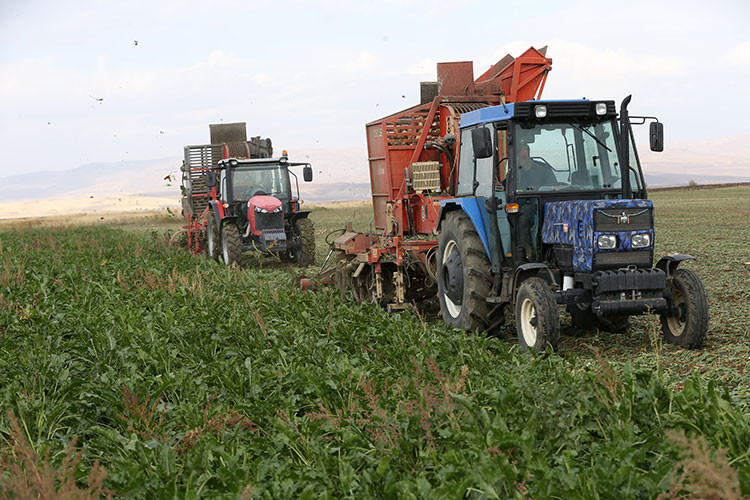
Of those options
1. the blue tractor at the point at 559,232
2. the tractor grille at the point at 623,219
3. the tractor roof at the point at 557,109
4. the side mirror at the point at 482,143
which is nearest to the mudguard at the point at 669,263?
the blue tractor at the point at 559,232

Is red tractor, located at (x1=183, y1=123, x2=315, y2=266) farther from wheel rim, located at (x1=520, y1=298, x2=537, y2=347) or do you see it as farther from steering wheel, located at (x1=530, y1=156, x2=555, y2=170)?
wheel rim, located at (x1=520, y1=298, x2=537, y2=347)

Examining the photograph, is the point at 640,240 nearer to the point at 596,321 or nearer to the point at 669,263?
the point at 669,263

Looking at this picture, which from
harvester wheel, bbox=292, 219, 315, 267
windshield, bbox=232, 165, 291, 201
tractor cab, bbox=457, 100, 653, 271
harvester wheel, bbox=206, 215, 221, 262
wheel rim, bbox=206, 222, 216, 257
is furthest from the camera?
wheel rim, bbox=206, 222, 216, 257

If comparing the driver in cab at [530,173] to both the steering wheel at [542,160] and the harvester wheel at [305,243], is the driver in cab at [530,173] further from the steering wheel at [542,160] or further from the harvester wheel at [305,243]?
the harvester wheel at [305,243]

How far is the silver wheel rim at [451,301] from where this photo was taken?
7328 millimetres

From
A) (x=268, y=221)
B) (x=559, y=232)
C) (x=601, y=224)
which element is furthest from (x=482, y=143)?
(x=268, y=221)

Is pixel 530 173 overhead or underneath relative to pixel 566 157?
underneath

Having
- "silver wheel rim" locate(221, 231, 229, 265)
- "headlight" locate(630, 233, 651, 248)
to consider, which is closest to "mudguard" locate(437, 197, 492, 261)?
"headlight" locate(630, 233, 651, 248)

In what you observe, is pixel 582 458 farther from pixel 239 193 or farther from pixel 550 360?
pixel 239 193

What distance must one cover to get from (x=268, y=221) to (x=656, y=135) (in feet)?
31.5

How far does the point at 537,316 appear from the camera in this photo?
19.2ft

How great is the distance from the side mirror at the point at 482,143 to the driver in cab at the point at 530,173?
0.48 m

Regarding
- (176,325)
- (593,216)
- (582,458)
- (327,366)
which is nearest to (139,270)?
(176,325)

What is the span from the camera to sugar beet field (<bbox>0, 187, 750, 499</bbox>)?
10.5ft
